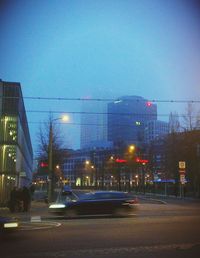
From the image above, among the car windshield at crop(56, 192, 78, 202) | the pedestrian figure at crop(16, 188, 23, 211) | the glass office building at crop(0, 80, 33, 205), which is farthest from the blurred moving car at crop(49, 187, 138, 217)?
the glass office building at crop(0, 80, 33, 205)

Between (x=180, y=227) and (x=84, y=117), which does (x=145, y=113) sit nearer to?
(x=84, y=117)

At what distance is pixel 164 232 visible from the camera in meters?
16.6

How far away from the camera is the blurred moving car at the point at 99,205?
86.1 ft

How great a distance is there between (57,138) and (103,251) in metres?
57.1

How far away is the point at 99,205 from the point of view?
2655cm

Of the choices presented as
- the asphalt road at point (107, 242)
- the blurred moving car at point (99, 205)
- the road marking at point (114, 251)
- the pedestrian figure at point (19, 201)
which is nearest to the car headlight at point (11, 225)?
the asphalt road at point (107, 242)

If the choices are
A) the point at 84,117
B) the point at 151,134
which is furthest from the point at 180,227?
the point at 151,134

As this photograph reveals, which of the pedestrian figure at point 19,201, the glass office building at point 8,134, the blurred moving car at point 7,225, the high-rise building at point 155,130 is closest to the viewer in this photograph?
the blurred moving car at point 7,225

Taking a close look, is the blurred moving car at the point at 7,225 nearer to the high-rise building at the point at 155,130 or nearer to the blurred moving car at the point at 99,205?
the blurred moving car at the point at 99,205

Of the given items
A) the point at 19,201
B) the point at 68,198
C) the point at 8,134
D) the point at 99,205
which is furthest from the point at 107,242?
the point at 8,134

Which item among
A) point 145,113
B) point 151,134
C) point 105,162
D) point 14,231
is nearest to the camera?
point 14,231

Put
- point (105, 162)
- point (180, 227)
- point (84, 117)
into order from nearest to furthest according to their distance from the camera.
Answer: point (180, 227)
point (84, 117)
point (105, 162)

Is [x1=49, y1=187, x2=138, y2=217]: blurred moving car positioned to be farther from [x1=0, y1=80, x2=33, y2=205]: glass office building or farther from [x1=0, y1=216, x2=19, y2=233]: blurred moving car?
[x1=0, y1=80, x2=33, y2=205]: glass office building

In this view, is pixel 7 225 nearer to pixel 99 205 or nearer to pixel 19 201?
pixel 99 205
